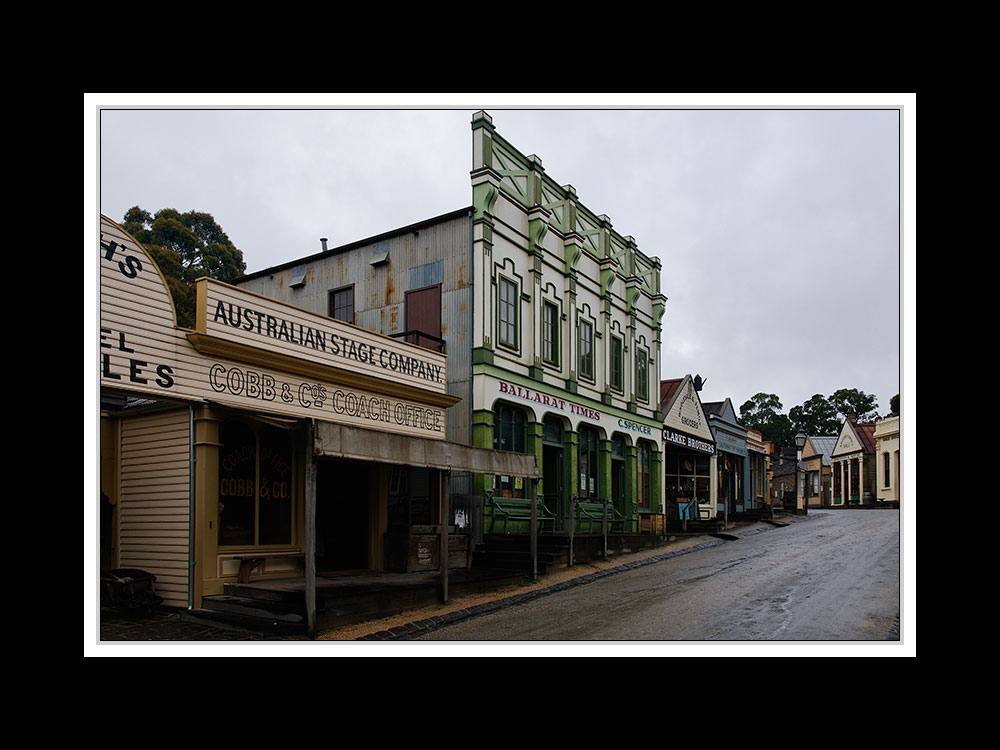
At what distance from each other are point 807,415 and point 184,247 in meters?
38.9

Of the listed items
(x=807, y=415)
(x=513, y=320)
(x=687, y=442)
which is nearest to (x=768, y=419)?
(x=807, y=415)

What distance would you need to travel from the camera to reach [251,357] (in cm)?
1319

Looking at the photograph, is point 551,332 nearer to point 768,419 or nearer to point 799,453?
point 799,453

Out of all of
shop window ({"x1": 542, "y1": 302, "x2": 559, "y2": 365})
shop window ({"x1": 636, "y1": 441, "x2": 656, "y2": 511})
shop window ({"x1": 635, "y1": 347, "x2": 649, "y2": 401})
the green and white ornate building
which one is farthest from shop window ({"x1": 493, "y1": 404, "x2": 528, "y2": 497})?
shop window ({"x1": 635, "y1": 347, "x2": 649, "y2": 401})

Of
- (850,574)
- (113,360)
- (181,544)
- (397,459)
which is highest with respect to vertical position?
(113,360)

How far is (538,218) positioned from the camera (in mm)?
21734

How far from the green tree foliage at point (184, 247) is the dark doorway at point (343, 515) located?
48.4ft

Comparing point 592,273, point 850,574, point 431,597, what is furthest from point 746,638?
point 592,273

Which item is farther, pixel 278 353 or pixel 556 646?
pixel 278 353

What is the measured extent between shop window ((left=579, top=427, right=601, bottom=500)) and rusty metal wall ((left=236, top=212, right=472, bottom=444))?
5.36 metres

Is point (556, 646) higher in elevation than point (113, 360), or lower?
lower

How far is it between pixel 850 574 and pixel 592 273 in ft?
38.7

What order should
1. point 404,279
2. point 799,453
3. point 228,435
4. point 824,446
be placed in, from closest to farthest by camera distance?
point 228,435
point 404,279
point 799,453
point 824,446

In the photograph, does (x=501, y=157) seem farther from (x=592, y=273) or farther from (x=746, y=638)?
(x=746, y=638)
